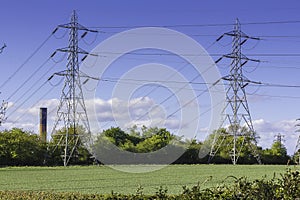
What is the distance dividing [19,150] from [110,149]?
31.3ft

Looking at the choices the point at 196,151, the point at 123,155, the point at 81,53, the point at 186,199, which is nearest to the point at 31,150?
the point at 123,155

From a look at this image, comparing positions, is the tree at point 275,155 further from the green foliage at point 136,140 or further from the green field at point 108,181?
the green field at point 108,181

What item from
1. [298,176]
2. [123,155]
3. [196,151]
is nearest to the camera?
[298,176]

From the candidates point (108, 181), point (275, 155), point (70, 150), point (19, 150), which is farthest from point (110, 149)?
point (108, 181)

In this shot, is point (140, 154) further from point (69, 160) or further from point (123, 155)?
point (69, 160)

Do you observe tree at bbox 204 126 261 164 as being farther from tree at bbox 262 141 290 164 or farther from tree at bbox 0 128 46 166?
tree at bbox 0 128 46 166

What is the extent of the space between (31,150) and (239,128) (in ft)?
68.3

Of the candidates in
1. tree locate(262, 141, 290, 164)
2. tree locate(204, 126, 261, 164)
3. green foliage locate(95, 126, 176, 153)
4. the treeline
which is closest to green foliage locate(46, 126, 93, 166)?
the treeline

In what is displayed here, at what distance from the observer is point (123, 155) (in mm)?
51219

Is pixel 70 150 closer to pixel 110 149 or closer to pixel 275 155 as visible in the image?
pixel 110 149

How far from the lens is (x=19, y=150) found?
4878cm

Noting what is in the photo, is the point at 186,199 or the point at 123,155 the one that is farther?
the point at 123,155

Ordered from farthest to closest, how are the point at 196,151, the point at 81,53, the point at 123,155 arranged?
1. the point at 196,151
2. the point at 123,155
3. the point at 81,53

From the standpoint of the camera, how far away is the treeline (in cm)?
4869
